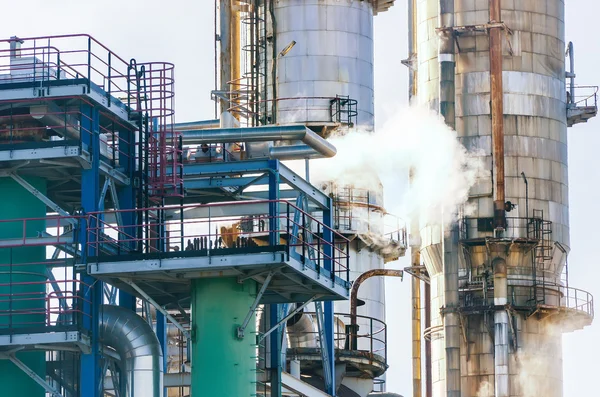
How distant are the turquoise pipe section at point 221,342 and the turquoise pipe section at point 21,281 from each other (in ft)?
14.5

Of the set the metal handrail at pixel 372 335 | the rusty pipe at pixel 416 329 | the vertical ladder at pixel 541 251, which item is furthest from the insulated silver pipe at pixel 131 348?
the rusty pipe at pixel 416 329

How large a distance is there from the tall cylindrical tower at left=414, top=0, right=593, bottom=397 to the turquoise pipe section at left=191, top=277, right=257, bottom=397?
34.1 meters

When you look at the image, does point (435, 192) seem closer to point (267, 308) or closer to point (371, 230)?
point (371, 230)

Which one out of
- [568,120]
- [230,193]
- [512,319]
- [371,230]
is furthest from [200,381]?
[568,120]

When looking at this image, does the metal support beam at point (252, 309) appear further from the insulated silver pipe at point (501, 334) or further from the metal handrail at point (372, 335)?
the insulated silver pipe at point (501, 334)

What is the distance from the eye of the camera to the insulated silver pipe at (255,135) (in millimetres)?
62188

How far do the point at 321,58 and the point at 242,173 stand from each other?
78.9ft

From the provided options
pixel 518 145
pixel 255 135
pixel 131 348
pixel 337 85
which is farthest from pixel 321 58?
pixel 131 348

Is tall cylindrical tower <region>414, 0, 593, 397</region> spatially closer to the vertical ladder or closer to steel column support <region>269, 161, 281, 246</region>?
the vertical ladder

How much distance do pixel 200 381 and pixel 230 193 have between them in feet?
38.1

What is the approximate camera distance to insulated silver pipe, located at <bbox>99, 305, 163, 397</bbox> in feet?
175

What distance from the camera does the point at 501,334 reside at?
84.9 m

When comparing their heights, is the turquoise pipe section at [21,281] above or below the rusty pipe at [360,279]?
below

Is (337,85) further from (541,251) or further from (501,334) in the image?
(501,334)
